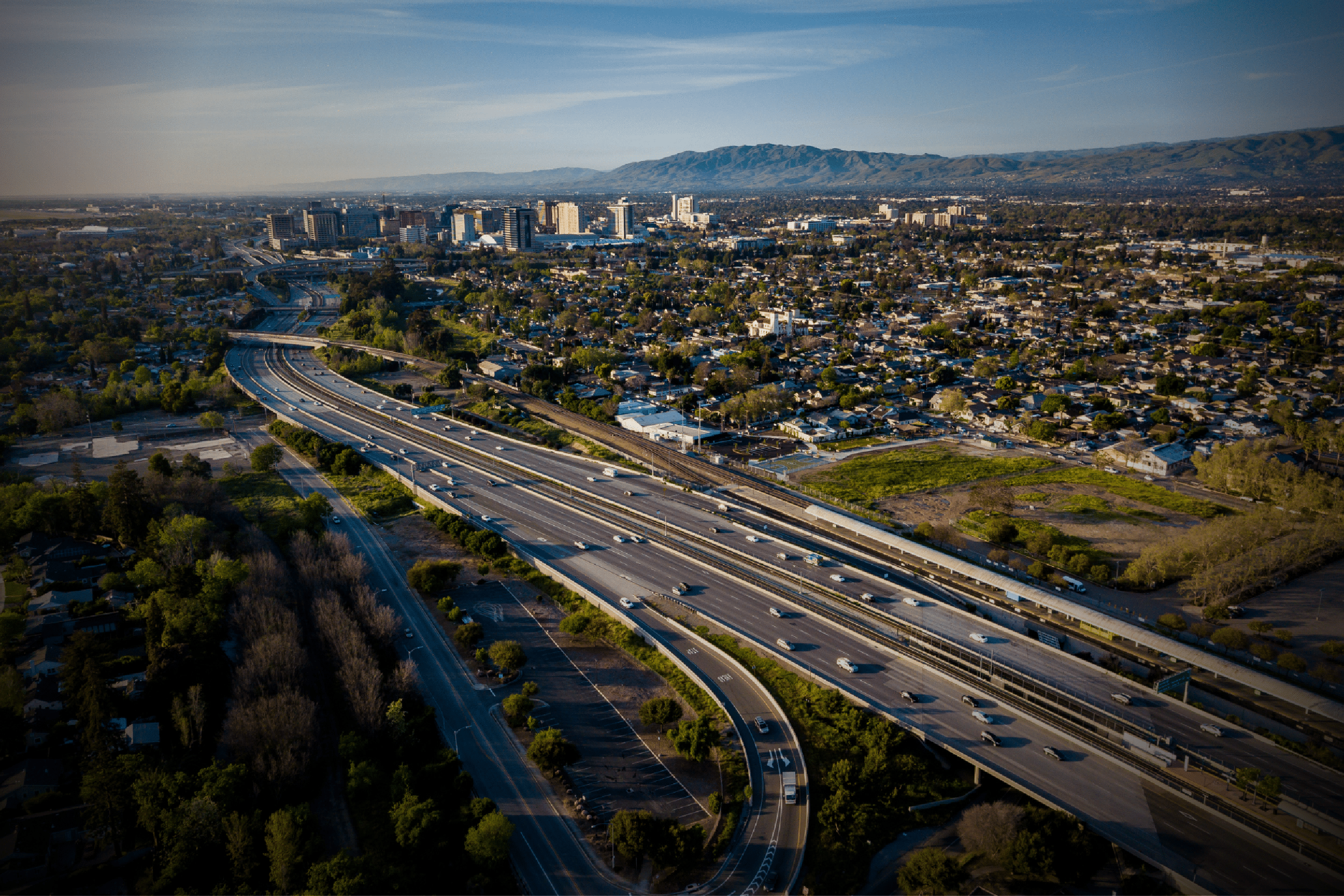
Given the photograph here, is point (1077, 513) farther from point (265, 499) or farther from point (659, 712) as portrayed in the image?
point (265, 499)

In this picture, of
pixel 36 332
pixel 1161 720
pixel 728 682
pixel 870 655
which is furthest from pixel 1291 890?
pixel 36 332

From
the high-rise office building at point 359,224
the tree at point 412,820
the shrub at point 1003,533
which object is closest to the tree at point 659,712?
the tree at point 412,820

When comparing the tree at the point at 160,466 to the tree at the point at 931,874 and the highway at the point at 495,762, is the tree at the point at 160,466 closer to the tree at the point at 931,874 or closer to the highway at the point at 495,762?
the highway at the point at 495,762

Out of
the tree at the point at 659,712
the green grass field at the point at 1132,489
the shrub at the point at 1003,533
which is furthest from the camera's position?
Answer: the green grass field at the point at 1132,489

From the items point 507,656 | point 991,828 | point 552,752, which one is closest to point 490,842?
point 552,752

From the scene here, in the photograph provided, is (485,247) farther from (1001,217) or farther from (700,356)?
(1001,217)

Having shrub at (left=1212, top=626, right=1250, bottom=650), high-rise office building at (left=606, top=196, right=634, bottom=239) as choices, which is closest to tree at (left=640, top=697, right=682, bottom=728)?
shrub at (left=1212, top=626, right=1250, bottom=650)
